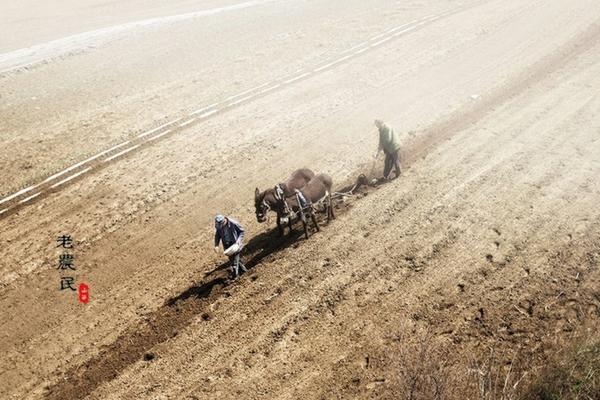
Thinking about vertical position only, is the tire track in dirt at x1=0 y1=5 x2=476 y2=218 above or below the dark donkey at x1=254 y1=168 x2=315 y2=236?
above

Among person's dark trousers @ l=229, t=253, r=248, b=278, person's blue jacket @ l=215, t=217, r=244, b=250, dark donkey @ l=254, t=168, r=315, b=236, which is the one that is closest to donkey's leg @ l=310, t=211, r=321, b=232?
dark donkey @ l=254, t=168, r=315, b=236

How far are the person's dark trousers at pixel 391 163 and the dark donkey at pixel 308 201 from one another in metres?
2.38

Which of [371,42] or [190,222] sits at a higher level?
[371,42]

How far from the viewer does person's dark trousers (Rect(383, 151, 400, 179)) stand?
15148 millimetres

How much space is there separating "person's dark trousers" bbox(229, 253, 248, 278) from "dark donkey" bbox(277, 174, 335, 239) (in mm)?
1565

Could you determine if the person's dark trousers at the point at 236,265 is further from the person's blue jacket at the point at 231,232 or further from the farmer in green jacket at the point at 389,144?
the farmer in green jacket at the point at 389,144

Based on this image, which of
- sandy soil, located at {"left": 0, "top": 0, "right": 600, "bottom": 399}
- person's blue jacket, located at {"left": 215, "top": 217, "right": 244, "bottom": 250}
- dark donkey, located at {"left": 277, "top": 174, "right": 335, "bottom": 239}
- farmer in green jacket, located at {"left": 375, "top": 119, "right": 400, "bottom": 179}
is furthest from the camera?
farmer in green jacket, located at {"left": 375, "top": 119, "right": 400, "bottom": 179}

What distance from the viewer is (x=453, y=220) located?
1337cm

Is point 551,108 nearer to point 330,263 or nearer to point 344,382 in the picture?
point 330,263

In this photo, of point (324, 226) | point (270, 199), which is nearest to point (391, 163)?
point (324, 226)

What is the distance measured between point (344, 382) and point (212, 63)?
71.9 feet

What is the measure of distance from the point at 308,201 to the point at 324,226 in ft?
3.89

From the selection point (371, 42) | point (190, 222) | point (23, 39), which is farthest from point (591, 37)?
point (23, 39)

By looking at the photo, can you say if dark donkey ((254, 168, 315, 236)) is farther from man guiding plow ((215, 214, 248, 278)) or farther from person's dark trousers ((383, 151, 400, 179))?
person's dark trousers ((383, 151, 400, 179))
